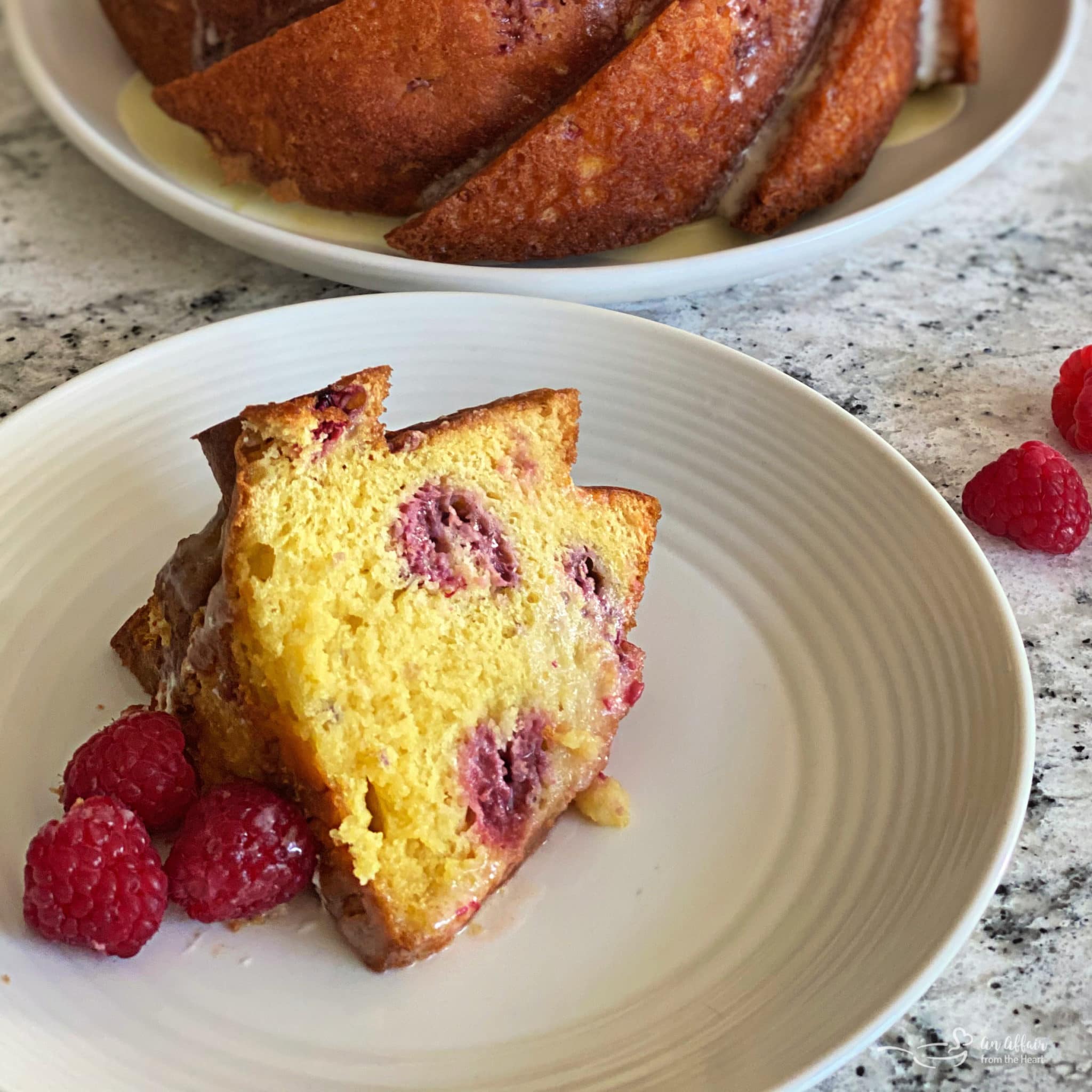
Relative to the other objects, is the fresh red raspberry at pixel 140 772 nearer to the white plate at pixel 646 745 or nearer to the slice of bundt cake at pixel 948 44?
the white plate at pixel 646 745

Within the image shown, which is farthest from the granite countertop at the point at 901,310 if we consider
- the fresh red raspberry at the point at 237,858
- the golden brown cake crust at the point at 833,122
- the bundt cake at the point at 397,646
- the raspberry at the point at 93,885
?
the raspberry at the point at 93,885

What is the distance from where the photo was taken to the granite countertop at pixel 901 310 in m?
1.55

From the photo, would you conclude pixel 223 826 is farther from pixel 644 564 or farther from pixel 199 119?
pixel 199 119

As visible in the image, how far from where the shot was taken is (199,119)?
1.93 meters

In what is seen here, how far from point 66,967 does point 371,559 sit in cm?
47

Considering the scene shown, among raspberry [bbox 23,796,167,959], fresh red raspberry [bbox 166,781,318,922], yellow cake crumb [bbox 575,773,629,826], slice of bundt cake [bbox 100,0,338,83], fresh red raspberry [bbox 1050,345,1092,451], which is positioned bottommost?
fresh red raspberry [bbox 1050,345,1092,451]

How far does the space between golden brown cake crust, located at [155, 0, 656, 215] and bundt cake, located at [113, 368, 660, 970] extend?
25.3 inches

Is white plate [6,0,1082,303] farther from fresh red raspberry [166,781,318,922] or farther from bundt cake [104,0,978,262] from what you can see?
fresh red raspberry [166,781,318,922]

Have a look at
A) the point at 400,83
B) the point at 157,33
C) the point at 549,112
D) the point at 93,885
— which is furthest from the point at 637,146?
the point at 93,885

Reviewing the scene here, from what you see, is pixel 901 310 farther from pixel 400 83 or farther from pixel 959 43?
pixel 400 83

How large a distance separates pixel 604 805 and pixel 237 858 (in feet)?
1.23

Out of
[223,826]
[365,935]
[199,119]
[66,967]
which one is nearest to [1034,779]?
[365,935]

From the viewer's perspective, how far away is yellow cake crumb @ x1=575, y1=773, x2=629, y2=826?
1249 mm

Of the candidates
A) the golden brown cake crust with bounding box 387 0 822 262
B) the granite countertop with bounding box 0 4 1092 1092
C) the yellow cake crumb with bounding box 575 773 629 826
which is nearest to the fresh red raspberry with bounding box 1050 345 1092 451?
the granite countertop with bounding box 0 4 1092 1092
